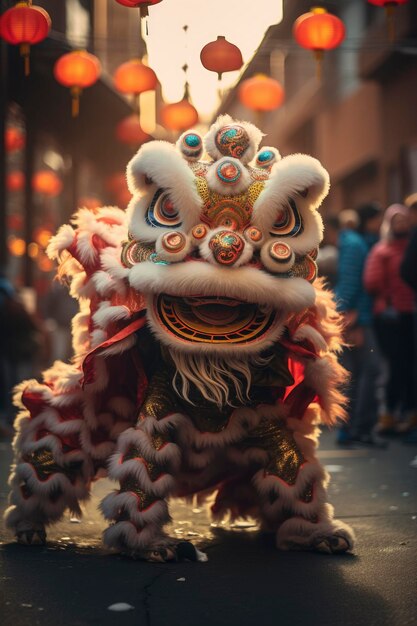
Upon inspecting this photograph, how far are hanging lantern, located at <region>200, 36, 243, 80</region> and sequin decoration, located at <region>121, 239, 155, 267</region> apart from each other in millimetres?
2912

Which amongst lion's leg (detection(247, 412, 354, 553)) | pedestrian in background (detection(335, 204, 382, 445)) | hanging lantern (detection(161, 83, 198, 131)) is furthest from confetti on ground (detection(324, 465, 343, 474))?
hanging lantern (detection(161, 83, 198, 131))

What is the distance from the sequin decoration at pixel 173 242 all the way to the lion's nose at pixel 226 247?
0.41 ft

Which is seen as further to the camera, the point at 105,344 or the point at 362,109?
the point at 362,109

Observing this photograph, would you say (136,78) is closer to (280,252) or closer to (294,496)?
(280,252)

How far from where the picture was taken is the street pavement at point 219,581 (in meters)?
3.68

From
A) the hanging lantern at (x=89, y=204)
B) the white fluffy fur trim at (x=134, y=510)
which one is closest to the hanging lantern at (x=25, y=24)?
the hanging lantern at (x=89, y=204)

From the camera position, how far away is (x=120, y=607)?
376 cm

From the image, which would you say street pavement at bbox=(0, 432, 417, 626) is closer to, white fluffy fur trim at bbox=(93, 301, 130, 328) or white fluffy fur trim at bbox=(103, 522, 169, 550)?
white fluffy fur trim at bbox=(103, 522, 169, 550)

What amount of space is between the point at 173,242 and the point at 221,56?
3.25m

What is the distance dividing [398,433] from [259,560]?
4.82 m

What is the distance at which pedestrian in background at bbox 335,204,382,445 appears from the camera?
27.9 ft

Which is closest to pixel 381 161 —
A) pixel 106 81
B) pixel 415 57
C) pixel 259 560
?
→ pixel 415 57

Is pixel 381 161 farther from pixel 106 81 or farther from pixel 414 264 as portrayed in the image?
pixel 414 264

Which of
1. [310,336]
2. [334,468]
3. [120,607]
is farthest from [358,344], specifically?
[120,607]
